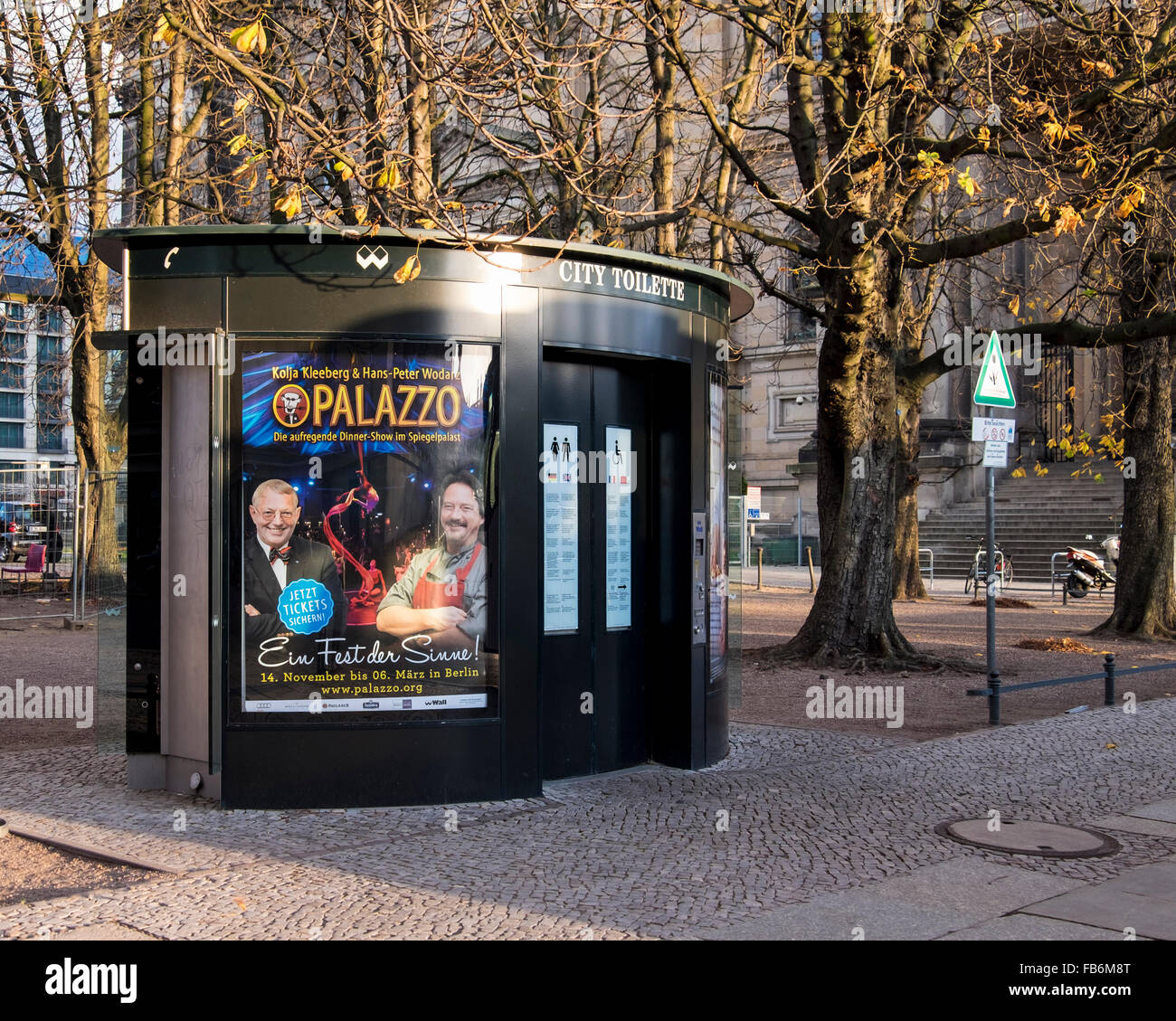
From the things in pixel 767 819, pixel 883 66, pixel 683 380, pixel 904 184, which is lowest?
pixel 767 819

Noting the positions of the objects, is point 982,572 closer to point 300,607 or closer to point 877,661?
point 877,661

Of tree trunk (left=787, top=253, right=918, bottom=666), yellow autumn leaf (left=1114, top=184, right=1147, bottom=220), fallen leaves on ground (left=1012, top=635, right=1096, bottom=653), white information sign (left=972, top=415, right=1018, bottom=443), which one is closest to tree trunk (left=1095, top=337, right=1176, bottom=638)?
fallen leaves on ground (left=1012, top=635, right=1096, bottom=653)

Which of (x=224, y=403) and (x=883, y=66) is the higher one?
(x=883, y=66)

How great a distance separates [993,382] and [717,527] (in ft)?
12.5

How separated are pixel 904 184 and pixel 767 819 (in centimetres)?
961

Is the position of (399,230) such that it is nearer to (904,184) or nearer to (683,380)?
(683,380)

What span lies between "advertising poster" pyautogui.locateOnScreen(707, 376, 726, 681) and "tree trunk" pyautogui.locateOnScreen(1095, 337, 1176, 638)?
11.3m

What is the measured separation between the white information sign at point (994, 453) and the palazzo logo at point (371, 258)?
5975mm

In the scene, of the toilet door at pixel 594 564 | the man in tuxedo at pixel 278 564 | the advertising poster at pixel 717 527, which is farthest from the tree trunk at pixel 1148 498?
the man in tuxedo at pixel 278 564

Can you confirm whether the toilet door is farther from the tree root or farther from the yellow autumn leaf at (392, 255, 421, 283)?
the tree root

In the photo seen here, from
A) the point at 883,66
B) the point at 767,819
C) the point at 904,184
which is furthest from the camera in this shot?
the point at 904,184

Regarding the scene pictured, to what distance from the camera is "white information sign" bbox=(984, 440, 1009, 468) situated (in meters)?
11.2
